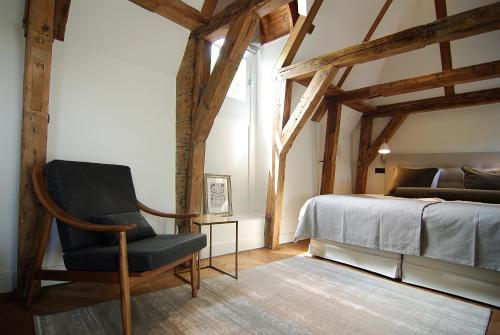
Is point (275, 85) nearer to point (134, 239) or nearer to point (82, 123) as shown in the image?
point (82, 123)

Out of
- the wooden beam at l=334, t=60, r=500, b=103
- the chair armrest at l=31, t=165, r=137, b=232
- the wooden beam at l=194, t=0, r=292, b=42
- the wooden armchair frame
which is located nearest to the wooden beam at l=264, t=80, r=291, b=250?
the wooden beam at l=194, t=0, r=292, b=42

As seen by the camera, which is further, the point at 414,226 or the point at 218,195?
the point at 218,195

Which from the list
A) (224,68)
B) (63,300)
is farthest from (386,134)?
(63,300)

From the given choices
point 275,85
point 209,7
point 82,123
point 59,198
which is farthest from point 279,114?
point 59,198

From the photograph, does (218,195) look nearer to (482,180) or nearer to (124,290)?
(124,290)

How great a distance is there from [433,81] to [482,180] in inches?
53.0

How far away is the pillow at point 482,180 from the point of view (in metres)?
3.14

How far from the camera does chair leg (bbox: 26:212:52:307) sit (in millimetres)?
1637

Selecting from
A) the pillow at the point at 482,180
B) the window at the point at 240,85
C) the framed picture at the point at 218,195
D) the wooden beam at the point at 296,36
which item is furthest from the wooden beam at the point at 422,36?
the pillow at the point at 482,180

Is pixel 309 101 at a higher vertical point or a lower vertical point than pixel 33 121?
higher

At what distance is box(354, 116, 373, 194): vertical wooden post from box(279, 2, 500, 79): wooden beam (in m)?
2.61

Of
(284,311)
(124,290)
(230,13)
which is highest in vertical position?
(230,13)

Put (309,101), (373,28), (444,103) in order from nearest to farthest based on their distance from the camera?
(309,101)
(373,28)
(444,103)

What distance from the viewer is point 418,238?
2188 mm
